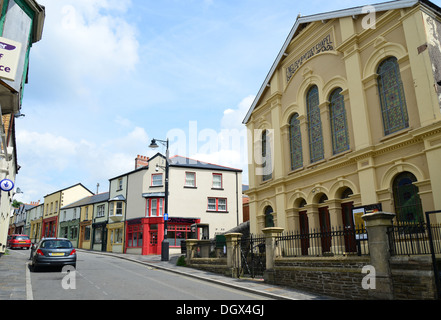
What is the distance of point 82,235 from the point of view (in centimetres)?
4228

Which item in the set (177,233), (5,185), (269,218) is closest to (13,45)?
(5,185)

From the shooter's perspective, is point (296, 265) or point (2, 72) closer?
point (2, 72)

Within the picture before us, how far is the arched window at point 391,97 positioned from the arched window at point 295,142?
194 inches

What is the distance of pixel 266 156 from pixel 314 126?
13.0 feet

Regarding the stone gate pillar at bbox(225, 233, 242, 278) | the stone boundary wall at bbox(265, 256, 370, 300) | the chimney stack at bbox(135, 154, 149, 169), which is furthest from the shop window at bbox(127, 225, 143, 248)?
the stone boundary wall at bbox(265, 256, 370, 300)

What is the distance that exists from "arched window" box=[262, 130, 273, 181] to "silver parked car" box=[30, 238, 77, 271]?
1076cm

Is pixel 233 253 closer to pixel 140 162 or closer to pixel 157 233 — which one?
pixel 157 233

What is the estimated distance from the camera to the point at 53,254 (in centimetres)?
1419

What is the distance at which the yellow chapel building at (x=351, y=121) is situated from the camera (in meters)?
11.7

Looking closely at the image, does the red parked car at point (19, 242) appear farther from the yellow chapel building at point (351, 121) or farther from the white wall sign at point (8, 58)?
the white wall sign at point (8, 58)

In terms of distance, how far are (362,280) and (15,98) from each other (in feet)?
39.6

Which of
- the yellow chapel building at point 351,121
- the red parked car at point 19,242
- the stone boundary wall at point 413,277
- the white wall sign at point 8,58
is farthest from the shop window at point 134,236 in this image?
the stone boundary wall at point 413,277
